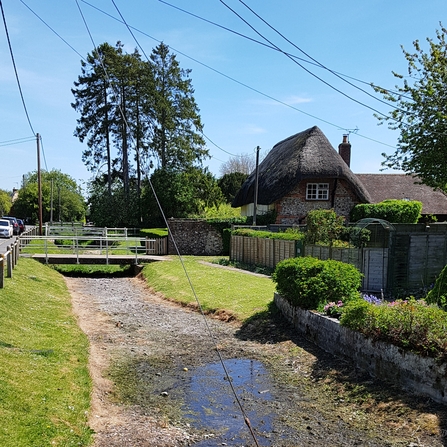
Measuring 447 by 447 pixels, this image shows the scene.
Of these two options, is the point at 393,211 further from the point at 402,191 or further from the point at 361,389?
the point at 361,389

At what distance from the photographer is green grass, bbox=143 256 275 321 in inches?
572

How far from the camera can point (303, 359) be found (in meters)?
9.83

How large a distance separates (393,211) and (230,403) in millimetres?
27683

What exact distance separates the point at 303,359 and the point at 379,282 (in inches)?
282

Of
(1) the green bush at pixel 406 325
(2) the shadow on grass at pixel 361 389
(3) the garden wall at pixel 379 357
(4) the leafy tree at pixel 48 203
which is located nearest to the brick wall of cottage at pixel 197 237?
(2) the shadow on grass at pixel 361 389

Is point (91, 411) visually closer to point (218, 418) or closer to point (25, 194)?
point (218, 418)

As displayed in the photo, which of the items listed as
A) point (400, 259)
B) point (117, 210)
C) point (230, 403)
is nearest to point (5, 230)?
point (117, 210)

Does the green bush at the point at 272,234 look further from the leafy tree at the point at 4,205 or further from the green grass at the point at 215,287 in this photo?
the leafy tree at the point at 4,205

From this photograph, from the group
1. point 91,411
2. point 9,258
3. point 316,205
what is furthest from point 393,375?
point 316,205

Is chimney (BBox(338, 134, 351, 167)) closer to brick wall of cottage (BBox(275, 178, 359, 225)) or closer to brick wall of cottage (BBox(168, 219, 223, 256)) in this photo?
brick wall of cottage (BBox(275, 178, 359, 225))

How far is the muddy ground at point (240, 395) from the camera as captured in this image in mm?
6434

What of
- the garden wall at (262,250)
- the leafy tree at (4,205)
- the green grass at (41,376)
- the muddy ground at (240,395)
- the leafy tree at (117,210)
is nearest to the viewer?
the green grass at (41,376)

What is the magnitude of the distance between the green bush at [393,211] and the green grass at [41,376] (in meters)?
24.6

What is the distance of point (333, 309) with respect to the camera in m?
10.5
